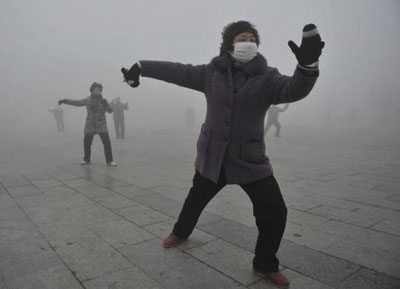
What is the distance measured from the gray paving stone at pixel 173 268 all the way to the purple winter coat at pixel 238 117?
74 centimetres

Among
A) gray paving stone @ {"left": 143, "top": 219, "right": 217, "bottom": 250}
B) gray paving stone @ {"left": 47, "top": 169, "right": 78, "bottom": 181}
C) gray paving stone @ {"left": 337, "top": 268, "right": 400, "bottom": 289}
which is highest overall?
gray paving stone @ {"left": 337, "top": 268, "right": 400, "bottom": 289}

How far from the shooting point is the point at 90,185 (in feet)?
20.8

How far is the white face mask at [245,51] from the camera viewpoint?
291 centimetres

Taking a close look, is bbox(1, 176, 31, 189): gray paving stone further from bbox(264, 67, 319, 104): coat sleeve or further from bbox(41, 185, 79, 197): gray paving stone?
bbox(264, 67, 319, 104): coat sleeve

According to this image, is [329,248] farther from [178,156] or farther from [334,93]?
[334,93]

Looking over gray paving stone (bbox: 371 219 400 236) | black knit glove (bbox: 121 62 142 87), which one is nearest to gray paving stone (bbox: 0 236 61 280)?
black knit glove (bbox: 121 62 142 87)

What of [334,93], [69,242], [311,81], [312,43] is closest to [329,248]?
[311,81]

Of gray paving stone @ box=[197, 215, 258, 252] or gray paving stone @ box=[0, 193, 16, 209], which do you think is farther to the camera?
gray paving stone @ box=[0, 193, 16, 209]

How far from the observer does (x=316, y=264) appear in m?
3.19

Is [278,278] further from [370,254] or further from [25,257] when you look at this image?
[25,257]

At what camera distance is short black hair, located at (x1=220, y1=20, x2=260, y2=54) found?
3.04m

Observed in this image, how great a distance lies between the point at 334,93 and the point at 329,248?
60.2 m

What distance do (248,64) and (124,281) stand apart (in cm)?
190

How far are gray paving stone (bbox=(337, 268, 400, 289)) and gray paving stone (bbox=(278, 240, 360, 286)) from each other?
0.18 feet
